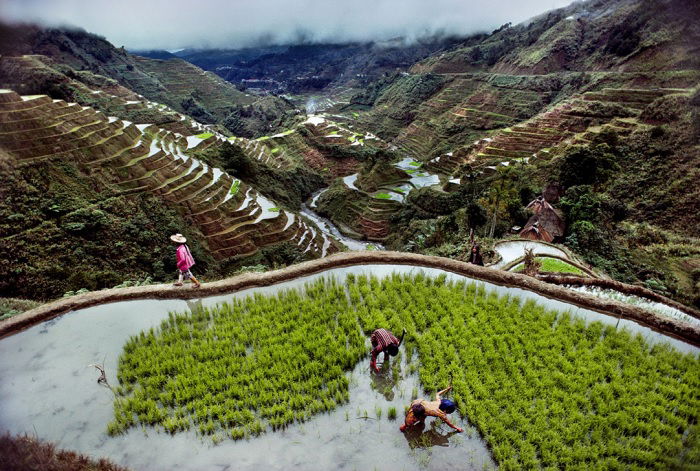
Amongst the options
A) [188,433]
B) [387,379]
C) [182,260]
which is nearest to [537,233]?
[387,379]

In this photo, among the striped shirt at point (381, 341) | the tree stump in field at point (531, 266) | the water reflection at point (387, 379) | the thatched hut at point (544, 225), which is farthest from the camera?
the thatched hut at point (544, 225)

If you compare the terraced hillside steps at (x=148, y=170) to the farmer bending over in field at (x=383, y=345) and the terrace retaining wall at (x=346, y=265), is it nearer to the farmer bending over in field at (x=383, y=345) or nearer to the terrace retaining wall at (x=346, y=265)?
the terrace retaining wall at (x=346, y=265)

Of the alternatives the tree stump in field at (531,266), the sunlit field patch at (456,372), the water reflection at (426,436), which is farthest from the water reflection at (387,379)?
the tree stump in field at (531,266)

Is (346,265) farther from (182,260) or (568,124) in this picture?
(568,124)

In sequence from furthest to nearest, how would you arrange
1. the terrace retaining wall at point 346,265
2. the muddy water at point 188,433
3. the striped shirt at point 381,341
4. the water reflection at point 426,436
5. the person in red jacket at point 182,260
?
the person in red jacket at point 182,260, the terrace retaining wall at point 346,265, the striped shirt at point 381,341, the water reflection at point 426,436, the muddy water at point 188,433

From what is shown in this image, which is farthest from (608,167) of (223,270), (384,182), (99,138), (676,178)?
(99,138)

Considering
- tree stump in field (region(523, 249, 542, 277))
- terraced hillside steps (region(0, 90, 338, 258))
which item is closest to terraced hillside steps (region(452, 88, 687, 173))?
terraced hillside steps (region(0, 90, 338, 258))

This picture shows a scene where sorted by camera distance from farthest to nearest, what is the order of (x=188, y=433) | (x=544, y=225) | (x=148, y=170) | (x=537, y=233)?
(x=148, y=170), (x=544, y=225), (x=537, y=233), (x=188, y=433)

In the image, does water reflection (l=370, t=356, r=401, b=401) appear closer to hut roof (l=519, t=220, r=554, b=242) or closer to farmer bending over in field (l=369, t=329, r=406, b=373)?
farmer bending over in field (l=369, t=329, r=406, b=373)
